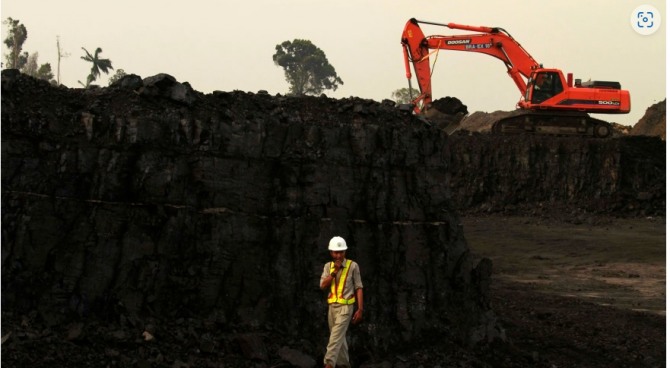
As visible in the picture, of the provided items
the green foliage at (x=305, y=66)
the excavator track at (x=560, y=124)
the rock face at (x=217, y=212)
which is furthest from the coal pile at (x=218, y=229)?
the green foliage at (x=305, y=66)

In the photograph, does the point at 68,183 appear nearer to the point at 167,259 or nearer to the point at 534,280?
the point at 167,259

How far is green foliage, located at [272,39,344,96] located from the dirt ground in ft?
185

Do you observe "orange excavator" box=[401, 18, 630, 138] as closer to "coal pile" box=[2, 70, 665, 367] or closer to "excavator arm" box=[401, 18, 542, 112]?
"excavator arm" box=[401, 18, 542, 112]

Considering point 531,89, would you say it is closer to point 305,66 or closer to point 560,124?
point 560,124

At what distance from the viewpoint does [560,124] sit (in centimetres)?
3997

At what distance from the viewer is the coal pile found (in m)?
14.1

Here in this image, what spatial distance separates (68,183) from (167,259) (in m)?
1.72

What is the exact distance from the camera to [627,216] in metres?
35.5

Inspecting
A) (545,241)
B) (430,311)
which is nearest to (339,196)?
(430,311)

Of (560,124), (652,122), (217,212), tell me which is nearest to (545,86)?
(560,124)

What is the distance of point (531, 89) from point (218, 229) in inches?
1044

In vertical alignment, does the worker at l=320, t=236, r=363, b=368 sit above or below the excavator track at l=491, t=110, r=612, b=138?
below

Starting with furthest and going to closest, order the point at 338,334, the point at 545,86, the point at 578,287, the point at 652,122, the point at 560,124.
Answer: the point at 652,122 → the point at 560,124 → the point at 545,86 → the point at 578,287 → the point at 338,334

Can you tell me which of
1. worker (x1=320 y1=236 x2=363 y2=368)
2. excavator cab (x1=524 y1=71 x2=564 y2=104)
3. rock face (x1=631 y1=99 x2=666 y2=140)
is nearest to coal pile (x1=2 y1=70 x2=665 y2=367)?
worker (x1=320 y1=236 x2=363 y2=368)
